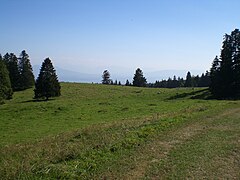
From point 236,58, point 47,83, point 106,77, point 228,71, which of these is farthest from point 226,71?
point 106,77

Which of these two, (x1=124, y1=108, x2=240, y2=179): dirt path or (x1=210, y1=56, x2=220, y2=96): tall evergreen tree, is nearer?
(x1=124, y1=108, x2=240, y2=179): dirt path

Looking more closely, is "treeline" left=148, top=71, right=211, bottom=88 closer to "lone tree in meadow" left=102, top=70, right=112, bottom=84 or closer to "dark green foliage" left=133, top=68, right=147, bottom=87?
"dark green foliage" left=133, top=68, right=147, bottom=87

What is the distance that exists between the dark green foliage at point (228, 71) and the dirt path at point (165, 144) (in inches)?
1394

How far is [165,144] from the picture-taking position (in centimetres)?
1259

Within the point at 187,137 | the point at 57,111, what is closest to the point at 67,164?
the point at 187,137

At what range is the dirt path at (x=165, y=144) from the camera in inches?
366

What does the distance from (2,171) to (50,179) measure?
1.91m

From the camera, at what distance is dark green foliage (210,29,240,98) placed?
52.2 m

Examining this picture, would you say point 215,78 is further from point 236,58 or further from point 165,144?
point 165,144

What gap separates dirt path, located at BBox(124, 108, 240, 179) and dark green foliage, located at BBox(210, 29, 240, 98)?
116 feet

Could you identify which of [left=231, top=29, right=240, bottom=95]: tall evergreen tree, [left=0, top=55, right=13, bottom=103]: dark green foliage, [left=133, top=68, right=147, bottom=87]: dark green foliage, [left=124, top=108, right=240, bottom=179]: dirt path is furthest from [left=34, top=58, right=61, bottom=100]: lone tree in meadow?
[left=133, top=68, right=147, bottom=87]: dark green foliage

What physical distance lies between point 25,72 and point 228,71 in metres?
56.4

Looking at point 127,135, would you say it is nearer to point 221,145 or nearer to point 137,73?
point 221,145

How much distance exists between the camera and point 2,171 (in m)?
9.16
